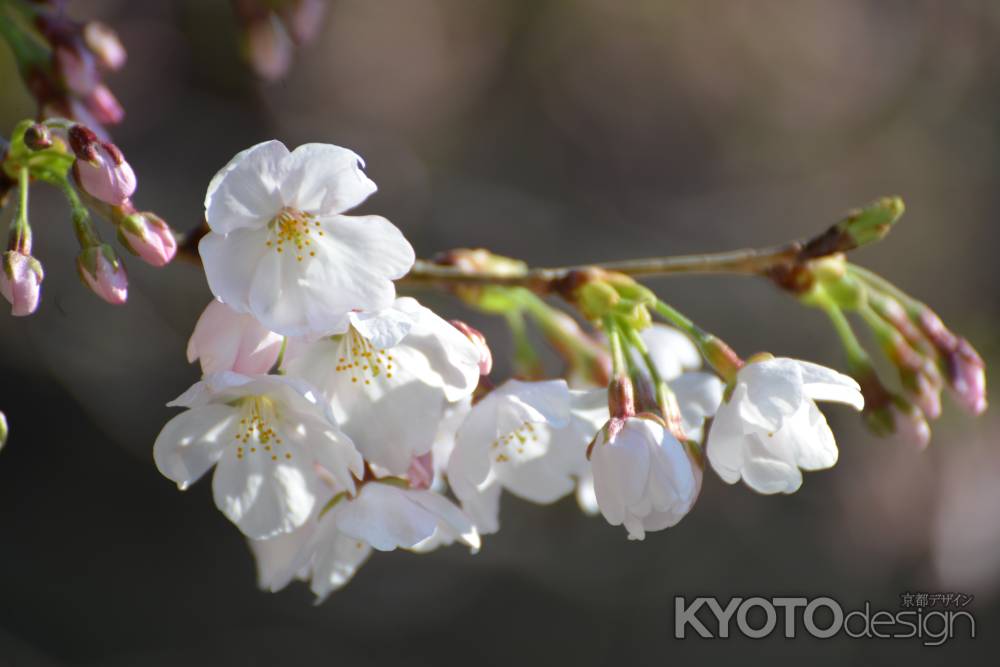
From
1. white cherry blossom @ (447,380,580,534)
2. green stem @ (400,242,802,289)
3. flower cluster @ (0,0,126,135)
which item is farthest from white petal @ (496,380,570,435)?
flower cluster @ (0,0,126,135)

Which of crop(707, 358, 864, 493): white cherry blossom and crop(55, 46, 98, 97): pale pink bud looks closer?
crop(707, 358, 864, 493): white cherry blossom

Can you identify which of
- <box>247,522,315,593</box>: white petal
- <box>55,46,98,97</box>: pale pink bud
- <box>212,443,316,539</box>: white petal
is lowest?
<box>247,522,315,593</box>: white petal

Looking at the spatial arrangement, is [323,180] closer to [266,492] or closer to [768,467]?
[266,492]

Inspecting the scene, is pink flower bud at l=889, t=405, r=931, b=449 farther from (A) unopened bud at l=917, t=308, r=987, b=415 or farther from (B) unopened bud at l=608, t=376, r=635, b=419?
(B) unopened bud at l=608, t=376, r=635, b=419

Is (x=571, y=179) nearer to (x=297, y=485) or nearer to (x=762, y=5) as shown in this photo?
(x=762, y=5)

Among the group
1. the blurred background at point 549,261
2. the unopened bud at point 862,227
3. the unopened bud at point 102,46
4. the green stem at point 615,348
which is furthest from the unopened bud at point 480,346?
the blurred background at point 549,261

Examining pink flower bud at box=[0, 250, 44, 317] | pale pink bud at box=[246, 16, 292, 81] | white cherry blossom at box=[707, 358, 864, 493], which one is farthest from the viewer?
pale pink bud at box=[246, 16, 292, 81]

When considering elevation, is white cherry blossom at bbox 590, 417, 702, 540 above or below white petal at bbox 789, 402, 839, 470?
below
